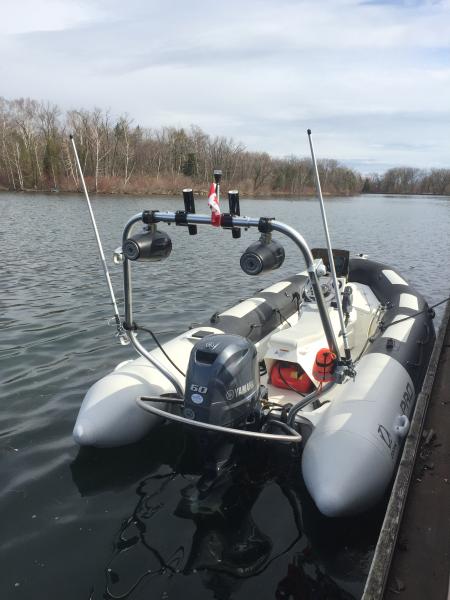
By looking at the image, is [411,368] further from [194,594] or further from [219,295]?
[219,295]

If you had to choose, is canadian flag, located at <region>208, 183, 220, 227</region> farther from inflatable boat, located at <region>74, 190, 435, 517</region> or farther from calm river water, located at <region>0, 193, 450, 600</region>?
calm river water, located at <region>0, 193, 450, 600</region>

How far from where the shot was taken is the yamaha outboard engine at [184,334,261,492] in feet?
10.7

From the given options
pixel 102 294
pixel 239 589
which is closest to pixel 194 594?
pixel 239 589

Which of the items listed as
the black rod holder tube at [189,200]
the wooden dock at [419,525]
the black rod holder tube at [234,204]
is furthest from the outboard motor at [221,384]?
the wooden dock at [419,525]

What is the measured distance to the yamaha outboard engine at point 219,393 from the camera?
3264mm

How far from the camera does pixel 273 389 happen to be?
4.88 m

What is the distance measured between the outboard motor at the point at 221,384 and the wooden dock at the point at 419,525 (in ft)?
3.67

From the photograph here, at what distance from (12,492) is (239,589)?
6.31ft

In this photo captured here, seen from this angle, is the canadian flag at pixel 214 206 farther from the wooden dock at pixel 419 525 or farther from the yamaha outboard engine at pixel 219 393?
the wooden dock at pixel 419 525

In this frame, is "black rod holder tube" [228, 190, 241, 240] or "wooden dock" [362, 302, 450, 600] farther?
"black rod holder tube" [228, 190, 241, 240]

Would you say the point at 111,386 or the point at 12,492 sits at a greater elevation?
the point at 111,386

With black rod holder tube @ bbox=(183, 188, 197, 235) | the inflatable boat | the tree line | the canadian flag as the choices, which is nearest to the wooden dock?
the inflatable boat

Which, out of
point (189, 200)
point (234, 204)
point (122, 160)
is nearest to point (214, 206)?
point (234, 204)

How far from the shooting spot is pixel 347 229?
2544cm
